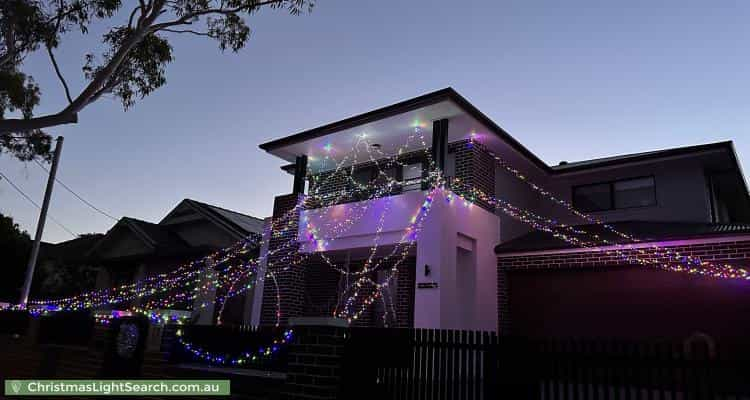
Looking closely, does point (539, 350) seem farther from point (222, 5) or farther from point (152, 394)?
point (222, 5)

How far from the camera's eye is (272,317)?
1394cm

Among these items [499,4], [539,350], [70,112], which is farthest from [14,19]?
[539,350]

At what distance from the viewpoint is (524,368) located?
4.71 meters

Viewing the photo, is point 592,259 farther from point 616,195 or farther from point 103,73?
point 103,73

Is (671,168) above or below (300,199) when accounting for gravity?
above

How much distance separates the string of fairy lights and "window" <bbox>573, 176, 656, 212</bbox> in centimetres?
39

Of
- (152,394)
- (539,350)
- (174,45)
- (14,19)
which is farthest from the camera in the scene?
(174,45)

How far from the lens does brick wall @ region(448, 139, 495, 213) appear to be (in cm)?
1255

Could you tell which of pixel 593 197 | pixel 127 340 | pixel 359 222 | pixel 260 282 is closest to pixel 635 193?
pixel 593 197

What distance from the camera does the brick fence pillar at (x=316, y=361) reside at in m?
5.45

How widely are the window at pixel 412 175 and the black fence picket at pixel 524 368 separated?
8153 mm

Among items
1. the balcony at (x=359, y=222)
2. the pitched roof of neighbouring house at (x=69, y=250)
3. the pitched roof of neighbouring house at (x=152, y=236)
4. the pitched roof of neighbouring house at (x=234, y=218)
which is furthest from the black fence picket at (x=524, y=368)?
the pitched roof of neighbouring house at (x=69, y=250)

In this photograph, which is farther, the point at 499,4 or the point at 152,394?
the point at 499,4

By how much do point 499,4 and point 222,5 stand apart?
661cm
